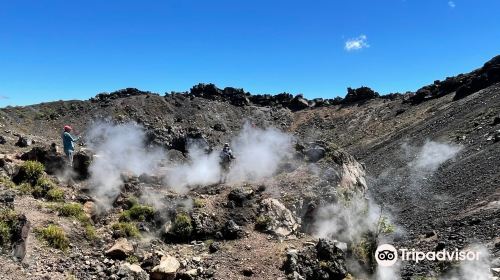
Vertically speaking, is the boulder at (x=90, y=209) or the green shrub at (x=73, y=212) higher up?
the boulder at (x=90, y=209)

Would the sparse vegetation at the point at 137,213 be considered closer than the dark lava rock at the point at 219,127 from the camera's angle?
Yes

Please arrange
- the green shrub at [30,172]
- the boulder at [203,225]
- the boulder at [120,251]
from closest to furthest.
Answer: the boulder at [120,251] < the green shrub at [30,172] < the boulder at [203,225]

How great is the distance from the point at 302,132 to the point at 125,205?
3947 cm

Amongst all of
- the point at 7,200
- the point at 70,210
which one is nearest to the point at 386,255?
the point at 70,210

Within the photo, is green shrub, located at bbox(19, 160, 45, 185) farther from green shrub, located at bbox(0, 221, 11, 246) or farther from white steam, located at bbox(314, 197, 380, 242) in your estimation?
→ white steam, located at bbox(314, 197, 380, 242)

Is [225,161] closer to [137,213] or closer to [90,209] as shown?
[137,213]

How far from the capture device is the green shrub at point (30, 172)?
1195 centimetres

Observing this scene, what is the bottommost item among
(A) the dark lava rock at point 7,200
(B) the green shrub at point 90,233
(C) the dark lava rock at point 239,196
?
(B) the green shrub at point 90,233

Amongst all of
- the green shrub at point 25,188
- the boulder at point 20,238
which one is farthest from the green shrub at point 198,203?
the boulder at point 20,238

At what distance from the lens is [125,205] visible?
1247 centimetres

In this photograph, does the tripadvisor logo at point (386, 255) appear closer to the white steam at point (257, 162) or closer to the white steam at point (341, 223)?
the white steam at point (341, 223)

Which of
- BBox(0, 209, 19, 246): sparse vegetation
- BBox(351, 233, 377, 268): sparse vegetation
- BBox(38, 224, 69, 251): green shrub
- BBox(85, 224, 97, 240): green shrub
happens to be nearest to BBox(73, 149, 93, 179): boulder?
BBox(85, 224, 97, 240): green shrub

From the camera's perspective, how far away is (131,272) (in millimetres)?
9000

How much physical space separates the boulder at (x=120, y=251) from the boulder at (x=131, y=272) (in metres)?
0.46
